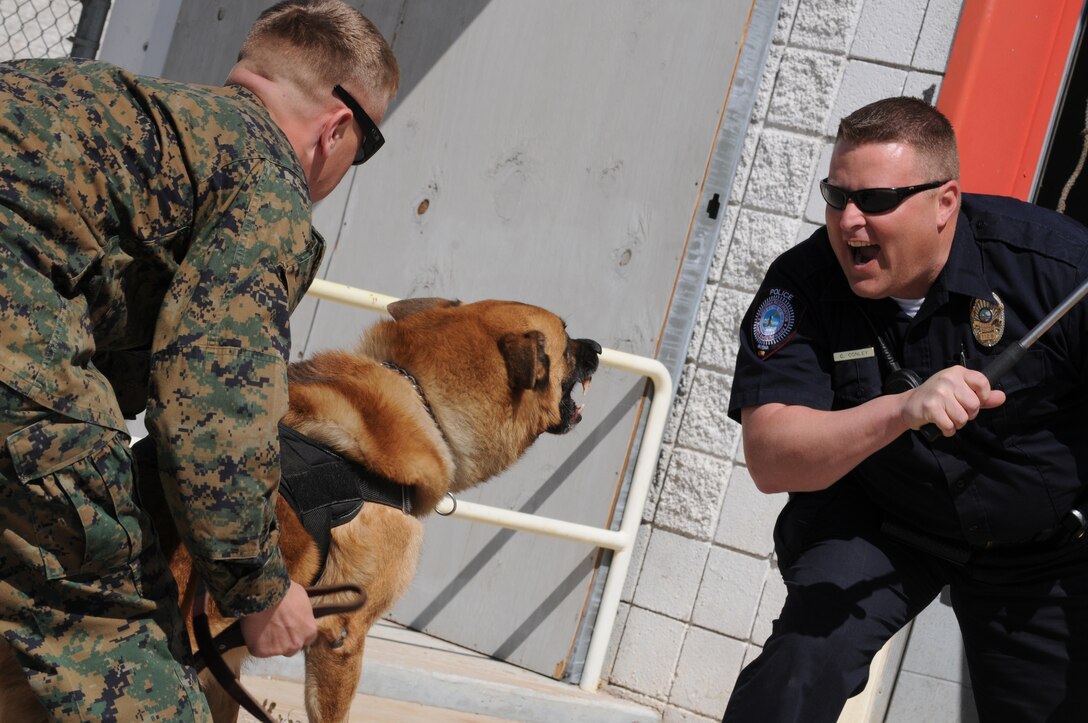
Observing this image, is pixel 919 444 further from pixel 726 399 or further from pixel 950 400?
pixel 726 399

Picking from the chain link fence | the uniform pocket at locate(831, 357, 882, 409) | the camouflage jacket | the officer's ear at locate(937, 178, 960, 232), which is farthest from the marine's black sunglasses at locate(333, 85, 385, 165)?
the chain link fence

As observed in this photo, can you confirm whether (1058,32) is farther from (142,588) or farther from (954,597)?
(142,588)

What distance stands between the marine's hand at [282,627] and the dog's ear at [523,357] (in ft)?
3.88

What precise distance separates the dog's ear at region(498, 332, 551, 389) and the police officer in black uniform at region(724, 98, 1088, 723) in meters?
0.59

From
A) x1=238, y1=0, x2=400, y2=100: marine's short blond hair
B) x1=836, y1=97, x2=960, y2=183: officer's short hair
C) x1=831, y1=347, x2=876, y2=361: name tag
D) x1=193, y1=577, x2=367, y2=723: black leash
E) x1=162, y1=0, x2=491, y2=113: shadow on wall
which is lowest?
x1=193, y1=577, x2=367, y2=723: black leash

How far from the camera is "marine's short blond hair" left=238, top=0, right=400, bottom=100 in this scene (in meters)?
2.12

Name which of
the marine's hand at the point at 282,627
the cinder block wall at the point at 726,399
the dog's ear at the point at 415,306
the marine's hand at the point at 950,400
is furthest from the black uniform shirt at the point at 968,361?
the cinder block wall at the point at 726,399

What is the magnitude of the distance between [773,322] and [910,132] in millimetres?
602

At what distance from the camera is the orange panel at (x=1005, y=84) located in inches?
174

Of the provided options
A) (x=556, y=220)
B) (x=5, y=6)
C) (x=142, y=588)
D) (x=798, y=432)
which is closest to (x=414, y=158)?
(x=556, y=220)

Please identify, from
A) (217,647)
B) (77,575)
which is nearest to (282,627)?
(217,647)

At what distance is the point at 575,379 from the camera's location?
11.6ft

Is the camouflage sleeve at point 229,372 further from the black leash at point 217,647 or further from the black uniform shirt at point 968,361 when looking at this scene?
the black uniform shirt at point 968,361

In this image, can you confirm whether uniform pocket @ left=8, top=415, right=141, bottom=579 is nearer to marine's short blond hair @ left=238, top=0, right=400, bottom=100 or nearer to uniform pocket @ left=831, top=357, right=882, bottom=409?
marine's short blond hair @ left=238, top=0, right=400, bottom=100
